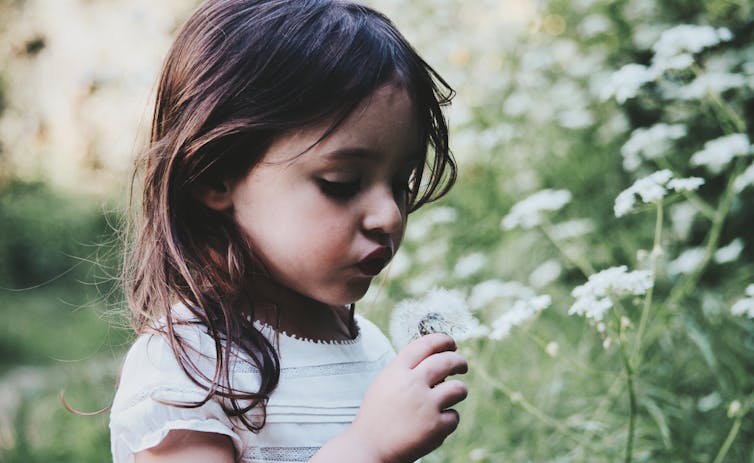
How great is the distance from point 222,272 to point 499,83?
183 centimetres

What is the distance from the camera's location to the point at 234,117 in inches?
34.8

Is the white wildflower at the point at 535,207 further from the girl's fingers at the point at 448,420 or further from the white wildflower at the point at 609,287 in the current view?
the girl's fingers at the point at 448,420

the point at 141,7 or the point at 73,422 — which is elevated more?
the point at 141,7

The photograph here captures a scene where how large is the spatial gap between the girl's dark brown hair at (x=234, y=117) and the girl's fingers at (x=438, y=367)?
0.18m

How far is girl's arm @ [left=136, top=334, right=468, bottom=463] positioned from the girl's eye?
170 millimetres

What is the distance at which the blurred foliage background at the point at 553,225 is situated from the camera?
1.62m

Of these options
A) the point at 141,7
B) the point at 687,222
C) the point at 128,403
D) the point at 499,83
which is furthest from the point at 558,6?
the point at 128,403

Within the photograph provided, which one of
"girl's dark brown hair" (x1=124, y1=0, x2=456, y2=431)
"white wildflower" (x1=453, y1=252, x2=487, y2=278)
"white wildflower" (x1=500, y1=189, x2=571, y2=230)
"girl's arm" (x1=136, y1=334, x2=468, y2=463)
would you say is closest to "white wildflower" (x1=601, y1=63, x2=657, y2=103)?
"white wildflower" (x1=500, y1=189, x2=571, y2=230)

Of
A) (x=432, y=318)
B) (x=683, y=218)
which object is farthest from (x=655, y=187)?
(x=683, y=218)

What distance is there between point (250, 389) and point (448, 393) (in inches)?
8.6

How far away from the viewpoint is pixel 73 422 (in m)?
2.74

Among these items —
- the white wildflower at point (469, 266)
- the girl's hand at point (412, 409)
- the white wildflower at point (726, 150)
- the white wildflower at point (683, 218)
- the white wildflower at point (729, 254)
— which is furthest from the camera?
the white wildflower at point (683, 218)

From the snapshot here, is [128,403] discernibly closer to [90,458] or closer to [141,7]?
[90,458]

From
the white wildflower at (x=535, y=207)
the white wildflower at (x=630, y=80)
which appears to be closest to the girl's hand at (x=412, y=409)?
the white wildflower at (x=535, y=207)
